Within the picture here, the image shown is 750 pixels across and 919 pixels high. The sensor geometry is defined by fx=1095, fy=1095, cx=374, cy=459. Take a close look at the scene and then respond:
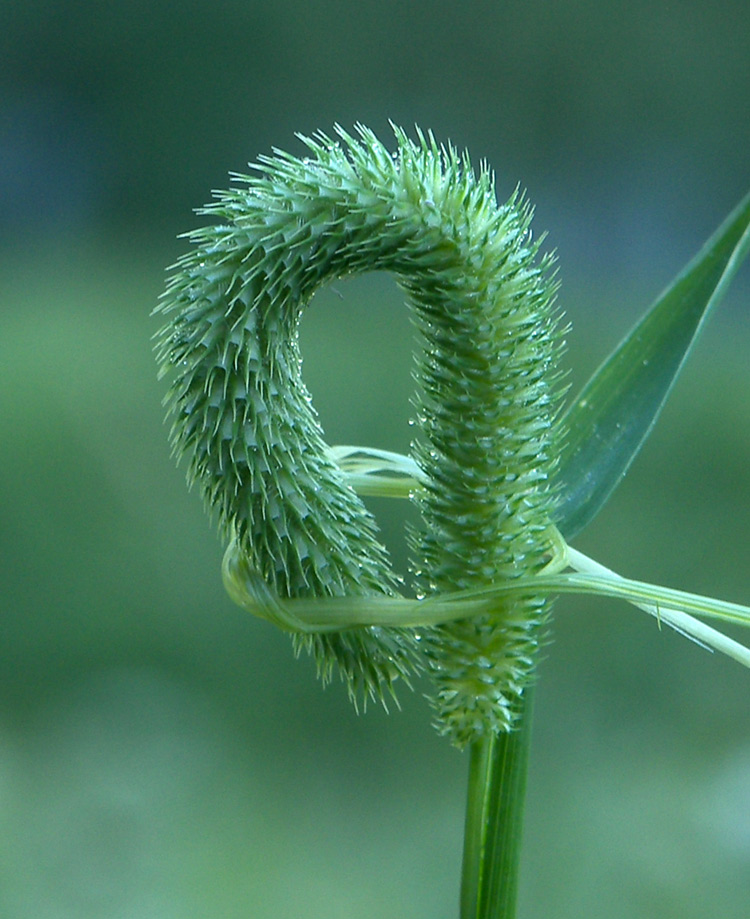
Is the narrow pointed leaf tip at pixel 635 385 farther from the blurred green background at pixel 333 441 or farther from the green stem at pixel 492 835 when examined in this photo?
the blurred green background at pixel 333 441

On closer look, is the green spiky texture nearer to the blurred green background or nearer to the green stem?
the green stem

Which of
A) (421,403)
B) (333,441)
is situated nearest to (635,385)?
(421,403)

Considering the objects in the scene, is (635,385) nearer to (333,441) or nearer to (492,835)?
(492,835)

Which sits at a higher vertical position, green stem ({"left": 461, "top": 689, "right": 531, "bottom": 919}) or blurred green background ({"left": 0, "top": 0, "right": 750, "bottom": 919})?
blurred green background ({"left": 0, "top": 0, "right": 750, "bottom": 919})

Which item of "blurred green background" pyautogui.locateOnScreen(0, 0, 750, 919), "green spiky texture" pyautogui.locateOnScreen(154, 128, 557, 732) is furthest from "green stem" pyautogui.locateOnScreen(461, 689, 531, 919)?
"blurred green background" pyautogui.locateOnScreen(0, 0, 750, 919)

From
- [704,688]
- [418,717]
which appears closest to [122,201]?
[418,717]

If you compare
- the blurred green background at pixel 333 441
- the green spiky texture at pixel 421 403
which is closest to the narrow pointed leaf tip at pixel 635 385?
the green spiky texture at pixel 421 403
